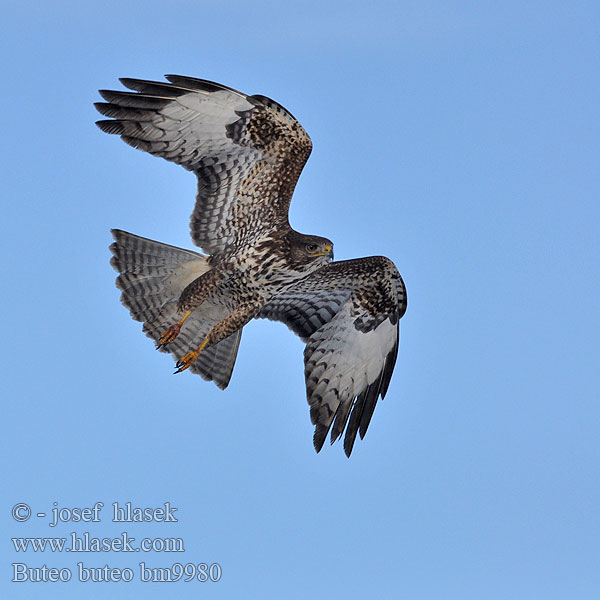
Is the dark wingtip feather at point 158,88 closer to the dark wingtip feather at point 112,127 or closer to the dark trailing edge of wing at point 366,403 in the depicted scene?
the dark wingtip feather at point 112,127

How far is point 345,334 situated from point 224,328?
166cm

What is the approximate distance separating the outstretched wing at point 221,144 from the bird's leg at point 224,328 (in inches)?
26.4

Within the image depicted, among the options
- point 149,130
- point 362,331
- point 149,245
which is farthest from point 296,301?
point 149,130

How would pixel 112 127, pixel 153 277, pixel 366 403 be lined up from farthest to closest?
pixel 366 403
pixel 153 277
pixel 112 127

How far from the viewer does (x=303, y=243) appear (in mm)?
13961

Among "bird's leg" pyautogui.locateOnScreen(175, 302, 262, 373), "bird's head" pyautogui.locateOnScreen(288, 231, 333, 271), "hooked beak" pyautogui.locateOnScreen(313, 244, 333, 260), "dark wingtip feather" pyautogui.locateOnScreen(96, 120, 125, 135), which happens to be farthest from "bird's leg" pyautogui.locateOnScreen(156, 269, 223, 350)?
"dark wingtip feather" pyautogui.locateOnScreen(96, 120, 125, 135)

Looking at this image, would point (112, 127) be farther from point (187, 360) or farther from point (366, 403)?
point (366, 403)

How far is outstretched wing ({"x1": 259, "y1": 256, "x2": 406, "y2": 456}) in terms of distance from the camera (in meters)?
15.1

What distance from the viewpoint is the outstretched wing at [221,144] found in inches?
534

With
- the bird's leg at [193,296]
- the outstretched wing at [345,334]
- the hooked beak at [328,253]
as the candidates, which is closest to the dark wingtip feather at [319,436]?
the outstretched wing at [345,334]

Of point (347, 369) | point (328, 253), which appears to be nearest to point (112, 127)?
point (328, 253)

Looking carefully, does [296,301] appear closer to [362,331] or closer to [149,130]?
[362,331]

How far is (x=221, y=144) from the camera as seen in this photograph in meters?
14.0

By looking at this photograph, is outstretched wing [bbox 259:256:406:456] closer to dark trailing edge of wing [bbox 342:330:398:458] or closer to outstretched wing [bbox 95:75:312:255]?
dark trailing edge of wing [bbox 342:330:398:458]
